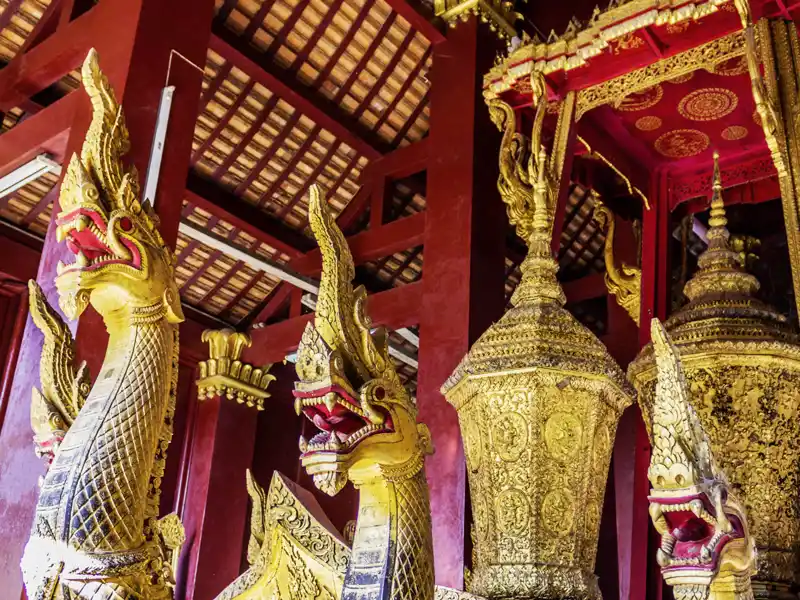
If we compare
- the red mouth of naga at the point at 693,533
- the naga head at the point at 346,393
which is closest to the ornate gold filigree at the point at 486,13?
the naga head at the point at 346,393

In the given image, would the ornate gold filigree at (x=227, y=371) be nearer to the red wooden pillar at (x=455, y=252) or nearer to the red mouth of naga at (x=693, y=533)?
the red wooden pillar at (x=455, y=252)

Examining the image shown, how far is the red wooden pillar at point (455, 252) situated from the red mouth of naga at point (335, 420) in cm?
220

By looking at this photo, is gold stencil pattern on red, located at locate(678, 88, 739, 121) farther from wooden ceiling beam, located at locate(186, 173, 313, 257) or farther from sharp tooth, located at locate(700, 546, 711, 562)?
wooden ceiling beam, located at locate(186, 173, 313, 257)

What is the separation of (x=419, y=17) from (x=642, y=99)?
1.54m

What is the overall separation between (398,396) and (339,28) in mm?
3918

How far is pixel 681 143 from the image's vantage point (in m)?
4.45

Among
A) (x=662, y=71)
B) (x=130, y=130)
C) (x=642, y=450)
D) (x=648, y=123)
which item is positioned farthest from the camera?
(x=648, y=123)

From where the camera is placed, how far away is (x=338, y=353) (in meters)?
2.04

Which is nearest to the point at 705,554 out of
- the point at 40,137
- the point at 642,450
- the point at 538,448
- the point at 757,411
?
the point at 538,448

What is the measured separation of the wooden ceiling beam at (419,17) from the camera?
5.05 meters

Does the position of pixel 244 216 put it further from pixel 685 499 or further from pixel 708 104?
pixel 685 499

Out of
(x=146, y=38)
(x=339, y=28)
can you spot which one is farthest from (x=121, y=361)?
(x=339, y=28)

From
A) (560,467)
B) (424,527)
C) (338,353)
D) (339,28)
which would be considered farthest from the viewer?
(339,28)

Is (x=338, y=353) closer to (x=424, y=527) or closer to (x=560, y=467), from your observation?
(x=424, y=527)
